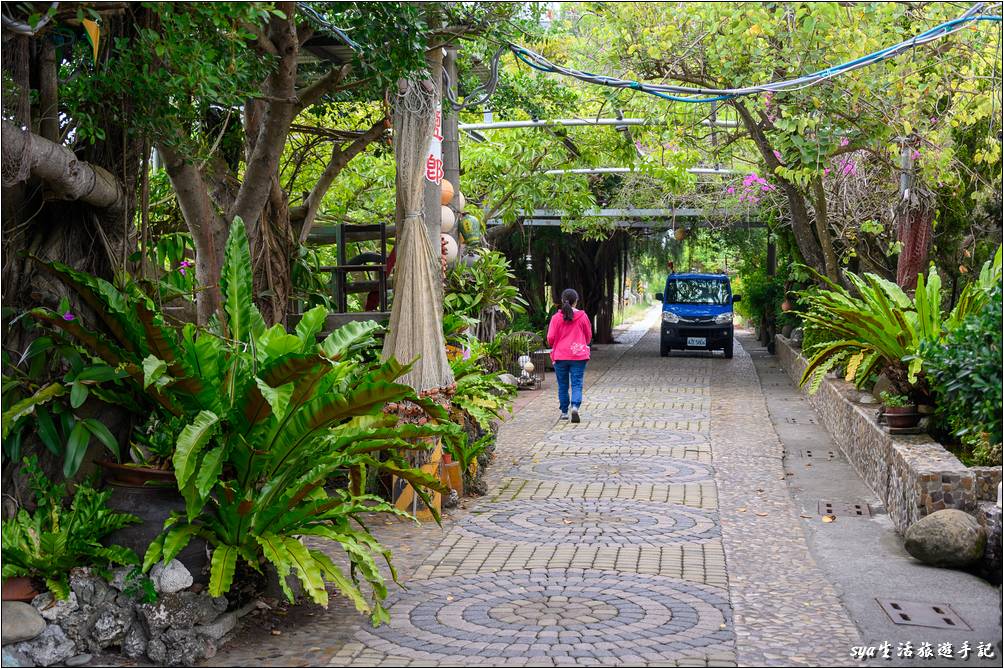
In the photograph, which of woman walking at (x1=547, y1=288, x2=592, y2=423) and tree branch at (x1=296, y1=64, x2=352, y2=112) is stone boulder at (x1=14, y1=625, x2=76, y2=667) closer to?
tree branch at (x1=296, y1=64, x2=352, y2=112)

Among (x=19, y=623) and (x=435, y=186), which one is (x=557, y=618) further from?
(x=435, y=186)

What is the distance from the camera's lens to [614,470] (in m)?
10.3

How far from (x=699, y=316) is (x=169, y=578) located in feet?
71.8

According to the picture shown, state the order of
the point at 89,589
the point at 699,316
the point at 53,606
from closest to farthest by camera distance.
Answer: the point at 53,606
the point at 89,589
the point at 699,316

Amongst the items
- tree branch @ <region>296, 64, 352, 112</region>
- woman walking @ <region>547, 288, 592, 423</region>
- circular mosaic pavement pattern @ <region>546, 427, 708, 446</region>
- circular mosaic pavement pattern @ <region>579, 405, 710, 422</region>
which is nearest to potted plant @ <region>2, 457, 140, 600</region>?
tree branch @ <region>296, 64, 352, 112</region>

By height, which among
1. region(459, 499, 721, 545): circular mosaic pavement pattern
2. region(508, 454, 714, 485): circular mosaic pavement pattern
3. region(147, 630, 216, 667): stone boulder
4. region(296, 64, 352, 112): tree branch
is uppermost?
region(296, 64, 352, 112): tree branch

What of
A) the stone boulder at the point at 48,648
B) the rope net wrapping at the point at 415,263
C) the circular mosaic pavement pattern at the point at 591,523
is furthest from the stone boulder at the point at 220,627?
the rope net wrapping at the point at 415,263

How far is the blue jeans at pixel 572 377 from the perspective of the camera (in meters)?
13.4

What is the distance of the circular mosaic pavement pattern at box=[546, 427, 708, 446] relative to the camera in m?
12.2

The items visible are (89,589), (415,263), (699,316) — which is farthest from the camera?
(699,316)

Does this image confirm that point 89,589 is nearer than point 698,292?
Yes

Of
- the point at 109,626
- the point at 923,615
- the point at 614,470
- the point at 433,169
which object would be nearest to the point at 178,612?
the point at 109,626

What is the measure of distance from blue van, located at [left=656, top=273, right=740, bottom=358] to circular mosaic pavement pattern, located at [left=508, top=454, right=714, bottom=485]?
608 inches

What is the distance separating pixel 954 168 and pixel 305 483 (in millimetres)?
11337
